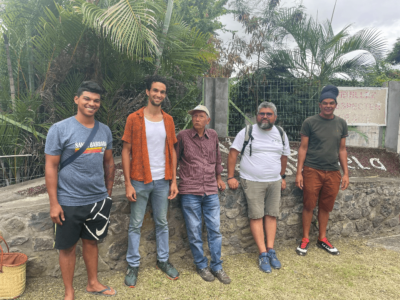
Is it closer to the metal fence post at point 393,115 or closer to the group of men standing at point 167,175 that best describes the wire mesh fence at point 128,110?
the metal fence post at point 393,115

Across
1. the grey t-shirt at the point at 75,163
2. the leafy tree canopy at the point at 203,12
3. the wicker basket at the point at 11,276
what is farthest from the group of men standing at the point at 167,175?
the leafy tree canopy at the point at 203,12

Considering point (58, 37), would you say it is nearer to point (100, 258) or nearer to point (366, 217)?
point (100, 258)

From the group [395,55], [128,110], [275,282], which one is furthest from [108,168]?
[395,55]

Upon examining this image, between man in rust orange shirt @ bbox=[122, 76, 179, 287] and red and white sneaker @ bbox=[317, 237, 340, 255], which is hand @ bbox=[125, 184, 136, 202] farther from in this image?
red and white sneaker @ bbox=[317, 237, 340, 255]

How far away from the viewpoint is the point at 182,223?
3191 mm

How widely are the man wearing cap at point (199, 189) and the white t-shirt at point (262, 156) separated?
431 millimetres

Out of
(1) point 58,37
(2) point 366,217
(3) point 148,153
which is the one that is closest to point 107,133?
(3) point 148,153

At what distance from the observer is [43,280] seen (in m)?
2.69

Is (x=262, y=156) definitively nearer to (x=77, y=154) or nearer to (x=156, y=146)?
(x=156, y=146)

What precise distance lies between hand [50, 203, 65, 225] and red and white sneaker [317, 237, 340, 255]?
10.0 feet

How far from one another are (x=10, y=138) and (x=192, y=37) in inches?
143

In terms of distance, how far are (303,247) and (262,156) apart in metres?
1.33

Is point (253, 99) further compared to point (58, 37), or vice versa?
point (253, 99)

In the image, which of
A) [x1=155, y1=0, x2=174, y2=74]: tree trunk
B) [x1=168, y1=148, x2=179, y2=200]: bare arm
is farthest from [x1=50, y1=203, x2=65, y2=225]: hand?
[x1=155, y1=0, x2=174, y2=74]: tree trunk
